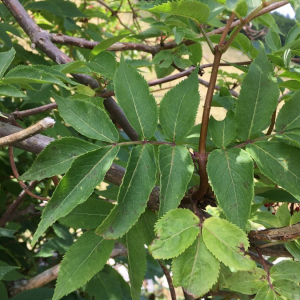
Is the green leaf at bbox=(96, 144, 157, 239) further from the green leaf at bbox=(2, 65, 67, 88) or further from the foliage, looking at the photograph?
the green leaf at bbox=(2, 65, 67, 88)

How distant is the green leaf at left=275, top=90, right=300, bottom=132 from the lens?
523 millimetres

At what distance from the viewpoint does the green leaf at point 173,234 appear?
0.43 meters

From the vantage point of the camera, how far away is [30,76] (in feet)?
1.73

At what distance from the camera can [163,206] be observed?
1.49 feet

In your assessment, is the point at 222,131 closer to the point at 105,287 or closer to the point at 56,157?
the point at 56,157

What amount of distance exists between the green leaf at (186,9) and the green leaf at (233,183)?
18 centimetres

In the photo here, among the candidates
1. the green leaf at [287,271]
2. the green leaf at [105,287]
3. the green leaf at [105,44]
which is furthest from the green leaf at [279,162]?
the green leaf at [105,287]

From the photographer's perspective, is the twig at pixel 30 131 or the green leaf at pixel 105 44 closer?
the twig at pixel 30 131

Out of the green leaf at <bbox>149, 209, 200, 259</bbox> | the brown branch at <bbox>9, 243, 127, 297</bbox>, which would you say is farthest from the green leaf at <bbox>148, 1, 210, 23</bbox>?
the brown branch at <bbox>9, 243, 127, 297</bbox>

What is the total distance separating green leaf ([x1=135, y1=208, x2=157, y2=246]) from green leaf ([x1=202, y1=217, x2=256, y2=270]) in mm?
138

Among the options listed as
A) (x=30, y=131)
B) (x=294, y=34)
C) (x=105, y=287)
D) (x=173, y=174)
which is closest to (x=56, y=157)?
(x=30, y=131)

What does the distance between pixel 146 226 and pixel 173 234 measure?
0.47 feet

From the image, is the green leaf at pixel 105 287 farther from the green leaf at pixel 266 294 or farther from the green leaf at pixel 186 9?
the green leaf at pixel 186 9

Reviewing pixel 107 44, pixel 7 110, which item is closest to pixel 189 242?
pixel 107 44
